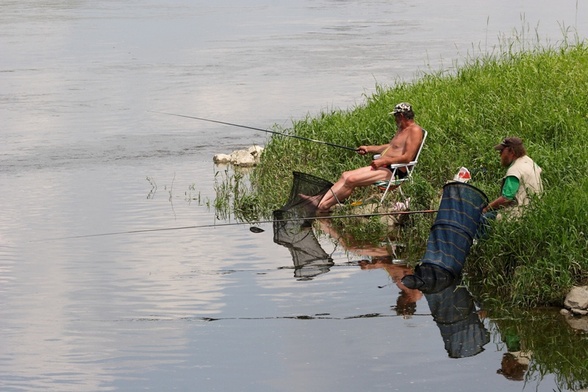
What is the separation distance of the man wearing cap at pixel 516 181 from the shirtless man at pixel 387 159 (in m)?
2.17

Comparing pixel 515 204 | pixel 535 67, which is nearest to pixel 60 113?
pixel 535 67

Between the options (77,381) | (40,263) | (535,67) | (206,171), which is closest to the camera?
(77,381)

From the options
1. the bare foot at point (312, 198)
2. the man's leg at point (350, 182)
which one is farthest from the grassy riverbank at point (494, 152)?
the bare foot at point (312, 198)

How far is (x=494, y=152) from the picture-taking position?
43.3ft

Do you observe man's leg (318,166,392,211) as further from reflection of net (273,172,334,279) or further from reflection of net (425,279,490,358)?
reflection of net (425,279,490,358)

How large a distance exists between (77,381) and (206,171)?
9205mm

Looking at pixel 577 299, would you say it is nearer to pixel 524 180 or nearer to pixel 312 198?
pixel 524 180

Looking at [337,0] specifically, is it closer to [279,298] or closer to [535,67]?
[535,67]

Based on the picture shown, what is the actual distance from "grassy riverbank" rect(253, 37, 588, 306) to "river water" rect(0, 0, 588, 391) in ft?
2.28

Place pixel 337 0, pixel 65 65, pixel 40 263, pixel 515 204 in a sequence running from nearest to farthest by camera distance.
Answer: pixel 515 204
pixel 40 263
pixel 65 65
pixel 337 0

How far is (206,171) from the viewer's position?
1784cm

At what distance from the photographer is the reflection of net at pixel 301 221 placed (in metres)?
12.6

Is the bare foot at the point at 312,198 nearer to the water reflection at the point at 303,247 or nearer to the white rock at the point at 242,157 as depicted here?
the water reflection at the point at 303,247

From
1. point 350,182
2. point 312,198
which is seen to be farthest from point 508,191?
point 312,198
